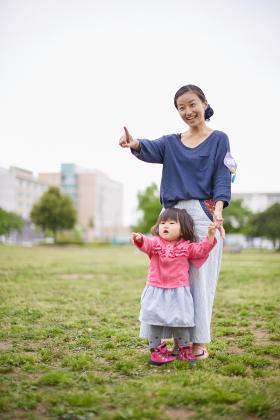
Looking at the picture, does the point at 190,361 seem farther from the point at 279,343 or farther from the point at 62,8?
the point at 62,8

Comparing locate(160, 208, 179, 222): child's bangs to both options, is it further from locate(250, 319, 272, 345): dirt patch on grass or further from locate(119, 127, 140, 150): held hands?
locate(250, 319, 272, 345): dirt patch on grass

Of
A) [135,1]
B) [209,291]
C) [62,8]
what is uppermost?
[135,1]

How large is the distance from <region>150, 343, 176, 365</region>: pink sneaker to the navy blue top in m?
1.39

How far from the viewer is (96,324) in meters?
5.84

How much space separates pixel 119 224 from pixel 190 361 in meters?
126

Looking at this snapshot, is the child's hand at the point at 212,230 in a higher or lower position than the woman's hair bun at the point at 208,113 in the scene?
lower

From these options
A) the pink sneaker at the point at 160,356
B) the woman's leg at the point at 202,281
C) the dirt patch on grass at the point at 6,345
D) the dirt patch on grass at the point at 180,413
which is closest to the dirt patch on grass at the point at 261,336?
the woman's leg at the point at 202,281

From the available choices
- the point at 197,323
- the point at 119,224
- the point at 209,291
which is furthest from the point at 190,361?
the point at 119,224

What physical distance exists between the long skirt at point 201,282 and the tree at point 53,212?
60205 millimetres

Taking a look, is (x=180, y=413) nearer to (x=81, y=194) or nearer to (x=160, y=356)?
(x=160, y=356)

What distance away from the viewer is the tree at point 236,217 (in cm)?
7525

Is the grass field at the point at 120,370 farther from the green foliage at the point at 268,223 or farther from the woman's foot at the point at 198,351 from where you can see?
the green foliage at the point at 268,223

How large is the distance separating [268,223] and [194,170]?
169 ft

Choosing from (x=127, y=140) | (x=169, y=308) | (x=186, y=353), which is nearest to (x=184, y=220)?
(x=169, y=308)
